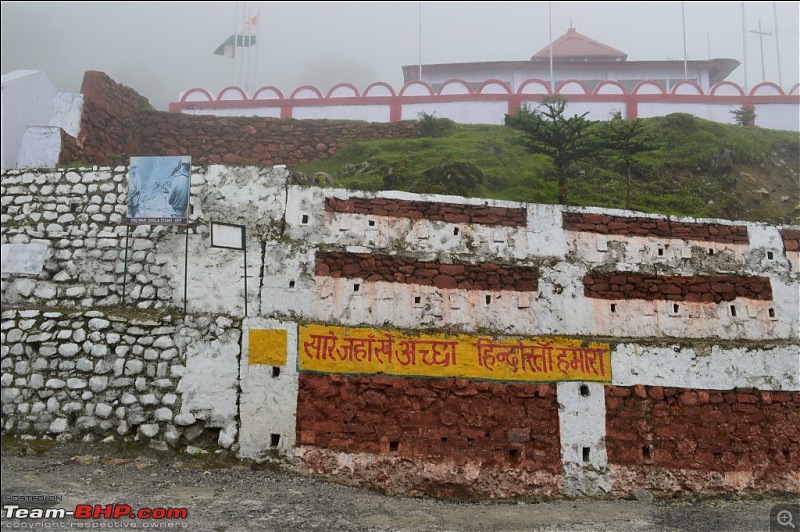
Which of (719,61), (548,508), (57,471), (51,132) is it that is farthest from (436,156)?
(719,61)

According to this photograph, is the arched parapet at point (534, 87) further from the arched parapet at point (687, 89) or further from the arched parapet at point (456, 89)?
Result: the arched parapet at point (687, 89)

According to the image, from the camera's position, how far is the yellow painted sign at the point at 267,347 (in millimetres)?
8672

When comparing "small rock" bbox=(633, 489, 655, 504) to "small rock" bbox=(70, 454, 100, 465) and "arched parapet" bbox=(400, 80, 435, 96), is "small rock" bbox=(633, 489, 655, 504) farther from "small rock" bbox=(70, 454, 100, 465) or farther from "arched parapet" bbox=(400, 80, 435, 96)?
"arched parapet" bbox=(400, 80, 435, 96)

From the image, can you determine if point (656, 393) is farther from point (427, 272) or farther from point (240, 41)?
point (240, 41)

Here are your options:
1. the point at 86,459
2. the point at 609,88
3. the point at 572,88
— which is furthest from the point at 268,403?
the point at 609,88

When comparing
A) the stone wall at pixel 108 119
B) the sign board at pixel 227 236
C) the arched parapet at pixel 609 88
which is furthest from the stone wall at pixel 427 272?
the arched parapet at pixel 609 88

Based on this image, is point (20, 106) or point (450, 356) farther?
point (20, 106)

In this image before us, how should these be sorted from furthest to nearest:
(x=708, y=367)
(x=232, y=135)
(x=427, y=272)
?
(x=232, y=135) < (x=427, y=272) < (x=708, y=367)

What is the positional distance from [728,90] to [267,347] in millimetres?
18030

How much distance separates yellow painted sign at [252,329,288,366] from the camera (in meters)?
8.67

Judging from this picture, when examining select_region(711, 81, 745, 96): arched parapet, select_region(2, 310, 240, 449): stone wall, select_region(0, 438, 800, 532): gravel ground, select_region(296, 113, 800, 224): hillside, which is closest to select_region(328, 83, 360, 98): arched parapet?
select_region(296, 113, 800, 224): hillside

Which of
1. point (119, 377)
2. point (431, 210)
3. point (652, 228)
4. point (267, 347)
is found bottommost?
point (119, 377)

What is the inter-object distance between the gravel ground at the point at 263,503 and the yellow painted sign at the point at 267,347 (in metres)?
1.26

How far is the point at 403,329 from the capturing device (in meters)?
9.20
